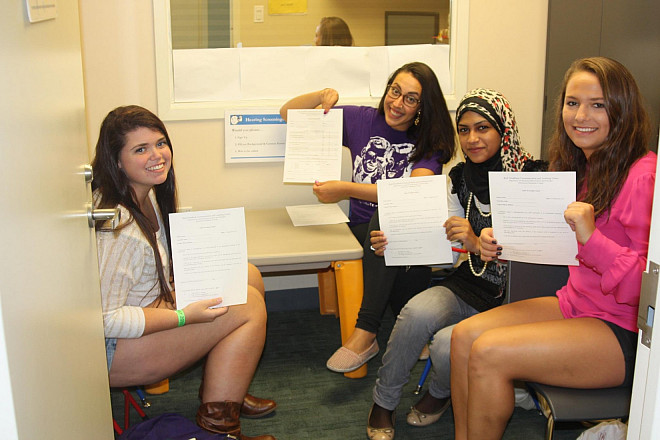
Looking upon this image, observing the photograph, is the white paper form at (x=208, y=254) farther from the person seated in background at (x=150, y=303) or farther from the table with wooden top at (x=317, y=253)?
the table with wooden top at (x=317, y=253)

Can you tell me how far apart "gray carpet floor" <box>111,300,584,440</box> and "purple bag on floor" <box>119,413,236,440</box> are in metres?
0.41

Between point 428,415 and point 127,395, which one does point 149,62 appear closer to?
point 127,395

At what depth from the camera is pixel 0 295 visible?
0.78 meters

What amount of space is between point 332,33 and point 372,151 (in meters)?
0.70

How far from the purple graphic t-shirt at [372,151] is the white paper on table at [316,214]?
0.30 ft

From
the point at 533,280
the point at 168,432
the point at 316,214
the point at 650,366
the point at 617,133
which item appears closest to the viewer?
the point at 650,366

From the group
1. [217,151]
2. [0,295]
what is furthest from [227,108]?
[0,295]

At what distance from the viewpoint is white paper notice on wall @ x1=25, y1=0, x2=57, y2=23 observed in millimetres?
987

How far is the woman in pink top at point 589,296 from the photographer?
1.64m

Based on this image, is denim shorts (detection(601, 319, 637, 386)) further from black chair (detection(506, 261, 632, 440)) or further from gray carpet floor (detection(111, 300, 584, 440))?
gray carpet floor (detection(111, 300, 584, 440))

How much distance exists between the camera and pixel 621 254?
161 cm

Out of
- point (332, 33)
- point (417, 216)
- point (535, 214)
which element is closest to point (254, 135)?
point (332, 33)

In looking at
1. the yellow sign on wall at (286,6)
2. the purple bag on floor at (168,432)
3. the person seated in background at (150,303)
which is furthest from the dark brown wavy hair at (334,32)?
the purple bag on floor at (168,432)

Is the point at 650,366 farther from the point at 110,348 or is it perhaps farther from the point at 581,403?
the point at 110,348
